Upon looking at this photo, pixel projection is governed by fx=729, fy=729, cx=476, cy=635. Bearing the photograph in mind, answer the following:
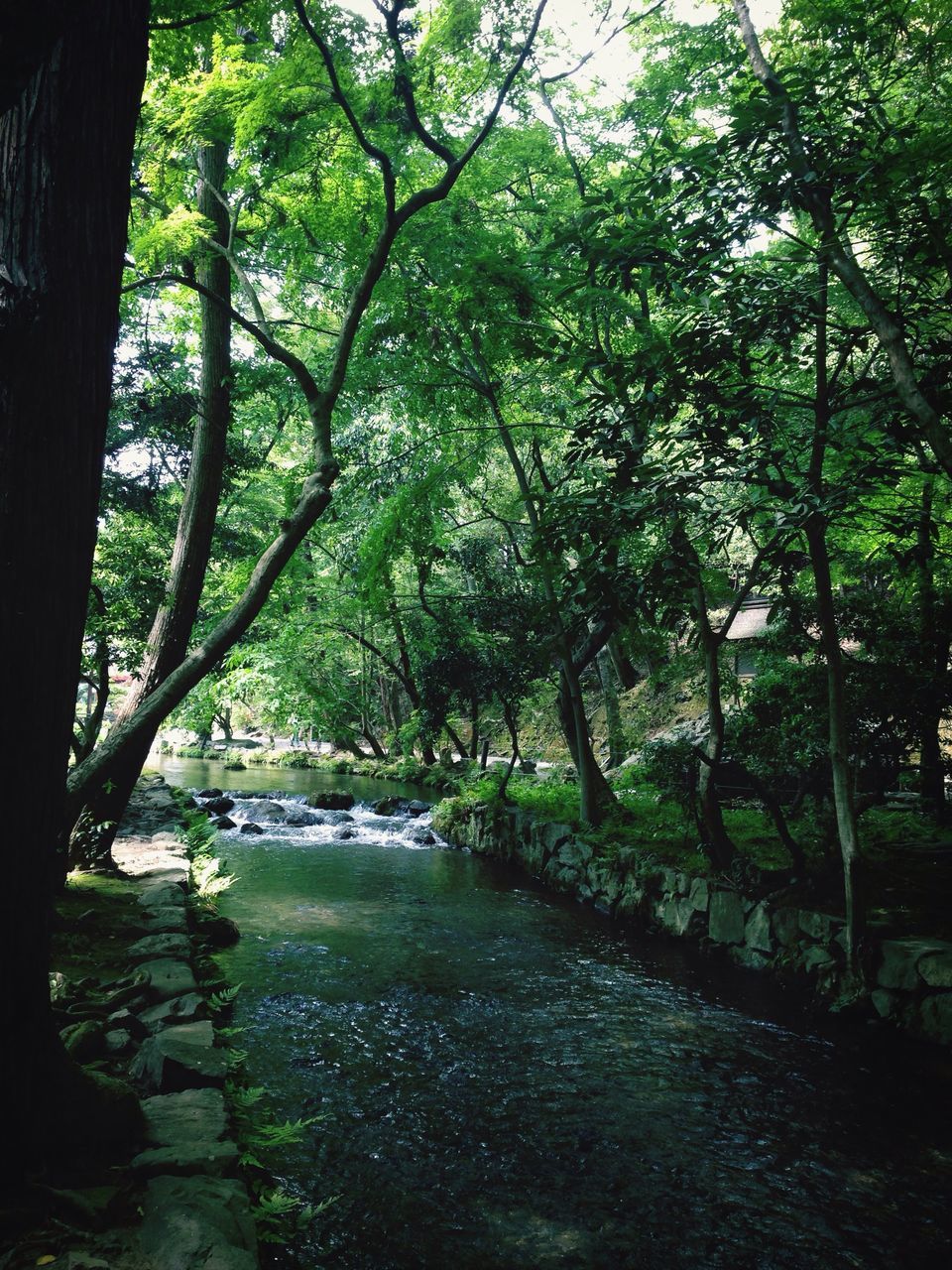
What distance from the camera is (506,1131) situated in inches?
179

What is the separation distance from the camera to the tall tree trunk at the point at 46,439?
8.29 ft

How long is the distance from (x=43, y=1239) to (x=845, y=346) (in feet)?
22.4

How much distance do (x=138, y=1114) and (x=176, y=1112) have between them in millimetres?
270

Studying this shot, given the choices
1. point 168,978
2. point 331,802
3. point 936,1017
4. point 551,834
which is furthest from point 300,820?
point 936,1017

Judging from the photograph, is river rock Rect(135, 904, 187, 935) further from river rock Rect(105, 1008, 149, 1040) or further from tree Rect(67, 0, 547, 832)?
river rock Rect(105, 1008, 149, 1040)

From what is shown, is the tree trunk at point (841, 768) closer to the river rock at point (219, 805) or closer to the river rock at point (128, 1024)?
the river rock at point (128, 1024)

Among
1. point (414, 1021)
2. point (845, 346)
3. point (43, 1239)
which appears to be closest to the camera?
point (43, 1239)

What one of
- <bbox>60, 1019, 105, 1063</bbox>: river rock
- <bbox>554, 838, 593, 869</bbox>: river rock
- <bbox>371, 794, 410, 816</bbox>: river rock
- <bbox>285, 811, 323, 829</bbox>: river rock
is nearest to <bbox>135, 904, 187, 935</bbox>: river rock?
<bbox>60, 1019, 105, 1063</bbox>: river rock

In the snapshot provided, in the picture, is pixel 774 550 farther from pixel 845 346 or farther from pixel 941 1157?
pixel 941 1157

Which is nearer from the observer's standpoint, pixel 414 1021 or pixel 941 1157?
pixel 941 1157

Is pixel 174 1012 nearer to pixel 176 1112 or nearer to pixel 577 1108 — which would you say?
pixel 176 1112

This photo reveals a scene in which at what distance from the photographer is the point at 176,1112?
11.3ft

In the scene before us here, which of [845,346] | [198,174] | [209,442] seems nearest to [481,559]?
[209,442]

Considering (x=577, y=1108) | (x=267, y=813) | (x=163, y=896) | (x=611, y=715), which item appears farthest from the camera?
(x=611, y=715)
